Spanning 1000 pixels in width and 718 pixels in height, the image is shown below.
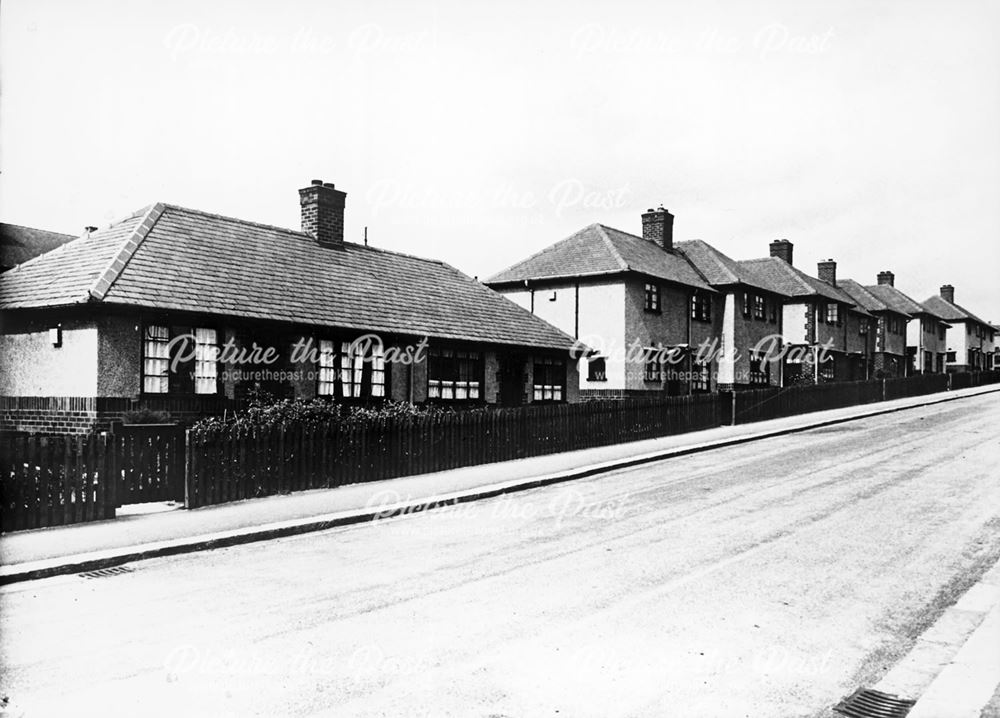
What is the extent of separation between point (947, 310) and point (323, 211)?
7664 centimetres

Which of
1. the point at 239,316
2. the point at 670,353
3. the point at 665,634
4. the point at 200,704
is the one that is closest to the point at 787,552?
the point at 665,634

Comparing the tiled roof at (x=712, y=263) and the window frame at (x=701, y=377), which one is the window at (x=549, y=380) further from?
the tiled roof at (x=712, y=263)

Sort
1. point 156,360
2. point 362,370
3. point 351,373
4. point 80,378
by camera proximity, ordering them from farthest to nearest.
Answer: point 362,370 → point 351,373 → point 156,360 → point 80,378

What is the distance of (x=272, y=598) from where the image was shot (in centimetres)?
736

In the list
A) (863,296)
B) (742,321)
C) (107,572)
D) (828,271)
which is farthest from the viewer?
(863,296)

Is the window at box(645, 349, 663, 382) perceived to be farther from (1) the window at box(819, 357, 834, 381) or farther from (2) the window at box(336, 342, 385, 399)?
(1) the window at box(819, 357, 834, 381)

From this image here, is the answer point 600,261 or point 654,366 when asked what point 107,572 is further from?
point 654,366

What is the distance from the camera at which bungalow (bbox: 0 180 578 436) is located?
15594 mm

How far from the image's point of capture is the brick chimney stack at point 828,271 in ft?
185

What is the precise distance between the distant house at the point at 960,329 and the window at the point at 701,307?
1972 inches

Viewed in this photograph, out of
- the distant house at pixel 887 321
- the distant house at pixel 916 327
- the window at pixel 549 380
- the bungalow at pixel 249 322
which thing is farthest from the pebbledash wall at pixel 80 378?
the distant house at pixel 916 327

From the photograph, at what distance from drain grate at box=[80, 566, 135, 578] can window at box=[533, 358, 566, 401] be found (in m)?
18.3

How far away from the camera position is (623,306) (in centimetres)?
3328

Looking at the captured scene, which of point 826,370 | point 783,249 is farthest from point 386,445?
point 826,370
